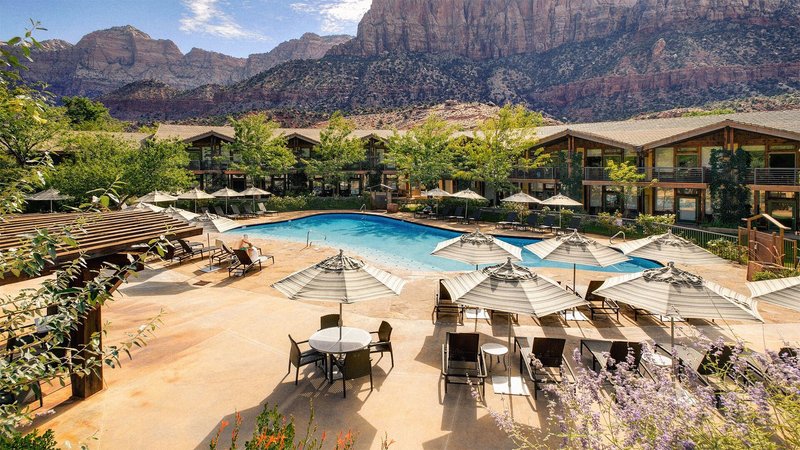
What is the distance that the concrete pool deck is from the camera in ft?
21.3

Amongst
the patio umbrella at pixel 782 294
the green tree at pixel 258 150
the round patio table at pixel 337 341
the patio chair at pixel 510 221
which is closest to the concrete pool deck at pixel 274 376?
the round patio table at pixel 337 341

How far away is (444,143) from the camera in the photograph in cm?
3712

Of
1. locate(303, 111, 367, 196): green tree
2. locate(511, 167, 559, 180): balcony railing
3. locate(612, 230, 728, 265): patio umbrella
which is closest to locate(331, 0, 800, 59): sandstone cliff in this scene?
locate(303, 111, 367, 196): green tree

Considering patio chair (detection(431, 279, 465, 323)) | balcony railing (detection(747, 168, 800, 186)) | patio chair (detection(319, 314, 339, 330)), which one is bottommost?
patio chair (detection(431, 279, 465, 323))

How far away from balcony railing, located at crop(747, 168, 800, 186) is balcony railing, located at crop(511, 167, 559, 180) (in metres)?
11.5

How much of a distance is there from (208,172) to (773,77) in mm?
90344

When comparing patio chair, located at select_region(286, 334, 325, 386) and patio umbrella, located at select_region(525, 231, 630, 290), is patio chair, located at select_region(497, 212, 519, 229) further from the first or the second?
patio chair, located at select_region(286, 334, 325, 386)

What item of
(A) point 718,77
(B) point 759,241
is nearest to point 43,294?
(B) point 759,241

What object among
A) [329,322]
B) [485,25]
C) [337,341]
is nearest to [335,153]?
[329,322]

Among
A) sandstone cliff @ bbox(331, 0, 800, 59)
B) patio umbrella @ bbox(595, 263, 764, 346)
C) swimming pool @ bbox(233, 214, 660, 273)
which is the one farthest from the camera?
sandstone cliff @ bbox(331, 0, 800, 59)

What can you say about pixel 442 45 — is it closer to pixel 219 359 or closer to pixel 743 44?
pixel 743 44

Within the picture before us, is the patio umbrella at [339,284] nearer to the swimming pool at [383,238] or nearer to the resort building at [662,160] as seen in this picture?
the swimming pool at [383,238]

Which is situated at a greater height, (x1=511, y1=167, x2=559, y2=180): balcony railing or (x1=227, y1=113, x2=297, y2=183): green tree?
(x1=227, y1=113, x2=297, y2=183): green tree

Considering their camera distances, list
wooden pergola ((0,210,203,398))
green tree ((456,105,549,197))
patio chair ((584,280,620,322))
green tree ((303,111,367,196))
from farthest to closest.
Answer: green tree ((303,111,367,196)) → green tree ((456,105,549,197)) → patio chair ((584,280,620,322)) → wooden pergola ((0,210,203,398))
